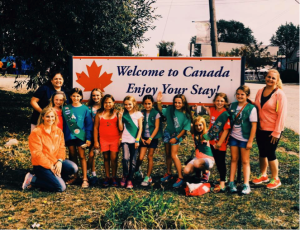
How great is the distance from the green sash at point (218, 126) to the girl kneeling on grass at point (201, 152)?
0.11 meters

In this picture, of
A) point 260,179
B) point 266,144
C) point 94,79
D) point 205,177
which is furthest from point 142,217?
point 94,79

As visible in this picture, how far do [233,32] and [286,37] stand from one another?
103 feet

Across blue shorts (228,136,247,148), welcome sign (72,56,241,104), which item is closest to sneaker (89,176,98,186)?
welcome sign (72,56,241,104)

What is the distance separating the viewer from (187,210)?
13.4 feet

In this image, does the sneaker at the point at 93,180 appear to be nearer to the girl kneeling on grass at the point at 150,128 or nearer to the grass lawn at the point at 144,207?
the grass lawn at the point at 144,207

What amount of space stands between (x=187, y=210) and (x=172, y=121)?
4.93 feet

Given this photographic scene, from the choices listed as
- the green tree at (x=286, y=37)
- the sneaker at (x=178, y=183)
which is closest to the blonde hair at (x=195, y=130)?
the sneaker at (x=178, y=183)

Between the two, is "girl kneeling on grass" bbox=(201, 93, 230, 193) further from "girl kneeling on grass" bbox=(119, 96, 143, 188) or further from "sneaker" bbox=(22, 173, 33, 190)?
"sneaker" bbox=(22, 173, 33, 190)

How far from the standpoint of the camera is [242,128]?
4621 mm

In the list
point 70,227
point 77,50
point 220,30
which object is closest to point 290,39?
point 220,30

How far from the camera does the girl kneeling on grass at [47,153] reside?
179 inches

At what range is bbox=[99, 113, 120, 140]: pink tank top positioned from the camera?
4.88 m

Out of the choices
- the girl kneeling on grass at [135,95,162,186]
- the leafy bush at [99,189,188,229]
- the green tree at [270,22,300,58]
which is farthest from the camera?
the green tree at [270,22,300,58]

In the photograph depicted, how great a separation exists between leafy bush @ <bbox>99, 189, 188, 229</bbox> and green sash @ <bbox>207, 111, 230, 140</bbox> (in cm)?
167
